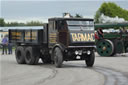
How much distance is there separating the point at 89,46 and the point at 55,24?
6.31ft

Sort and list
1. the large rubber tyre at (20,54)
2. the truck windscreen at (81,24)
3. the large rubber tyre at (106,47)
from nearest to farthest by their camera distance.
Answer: the truck windscreen at (81,24)
the large rubber tyre at (20,54)
the large rubber tyre at (106,47)

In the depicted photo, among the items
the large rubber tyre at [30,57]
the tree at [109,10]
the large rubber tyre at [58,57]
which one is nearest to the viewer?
the large rubber tyre at [58,57]

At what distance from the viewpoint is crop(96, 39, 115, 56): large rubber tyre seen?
28250mm

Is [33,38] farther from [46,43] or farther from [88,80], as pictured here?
[88,80]

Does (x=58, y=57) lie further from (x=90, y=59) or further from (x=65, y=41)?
(x=90, y=59)

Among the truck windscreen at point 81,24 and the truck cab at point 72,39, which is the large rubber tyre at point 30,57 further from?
the truck windscreen at point 81,24

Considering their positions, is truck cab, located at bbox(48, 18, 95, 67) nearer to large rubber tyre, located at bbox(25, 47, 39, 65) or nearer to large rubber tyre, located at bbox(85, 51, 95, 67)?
large rubber tyre, located at bbox(85, 51, 95, 67)

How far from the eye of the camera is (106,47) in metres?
28.7

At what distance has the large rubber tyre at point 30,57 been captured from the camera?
21.3 meters

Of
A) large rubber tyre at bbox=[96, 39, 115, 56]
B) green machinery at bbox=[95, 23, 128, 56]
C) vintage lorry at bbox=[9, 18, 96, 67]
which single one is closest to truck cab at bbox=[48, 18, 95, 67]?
vintage lorry at bbox=[9, 18, 96, 67]

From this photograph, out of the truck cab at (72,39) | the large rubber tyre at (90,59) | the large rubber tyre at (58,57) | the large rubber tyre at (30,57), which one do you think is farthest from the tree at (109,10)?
the large rubber tyre at (58,57)

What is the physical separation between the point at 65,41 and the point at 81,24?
131 centimetres

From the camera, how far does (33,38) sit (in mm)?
21500

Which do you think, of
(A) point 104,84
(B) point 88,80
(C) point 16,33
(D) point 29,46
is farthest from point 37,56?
(A) point 104,84
